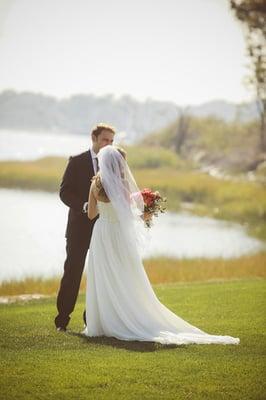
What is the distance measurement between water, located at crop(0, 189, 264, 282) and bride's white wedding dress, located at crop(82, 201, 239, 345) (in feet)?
26.7

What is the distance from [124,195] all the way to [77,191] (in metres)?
0.94

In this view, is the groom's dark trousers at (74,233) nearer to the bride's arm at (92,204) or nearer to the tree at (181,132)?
the bride's arm at (92,204)

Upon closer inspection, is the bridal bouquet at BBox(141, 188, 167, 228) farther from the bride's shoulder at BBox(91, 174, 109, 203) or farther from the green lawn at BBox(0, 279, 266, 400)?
the green lawn at BBox(0, 279, 266, 400)

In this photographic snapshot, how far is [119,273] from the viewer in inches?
320

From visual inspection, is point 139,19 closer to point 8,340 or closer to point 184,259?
point 184,259

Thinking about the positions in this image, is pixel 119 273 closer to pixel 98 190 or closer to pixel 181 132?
pixel 98 190

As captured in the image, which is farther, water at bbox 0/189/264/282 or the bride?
water at bbox 0/189/264/282

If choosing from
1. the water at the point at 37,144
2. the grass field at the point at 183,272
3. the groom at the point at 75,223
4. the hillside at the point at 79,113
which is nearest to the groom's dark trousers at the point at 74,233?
the groom at the point at 75,223

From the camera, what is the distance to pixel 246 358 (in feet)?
23.6

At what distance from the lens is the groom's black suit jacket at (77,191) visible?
8672mm

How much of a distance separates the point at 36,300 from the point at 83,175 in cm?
394

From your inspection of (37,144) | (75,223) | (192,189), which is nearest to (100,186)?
(75,223)

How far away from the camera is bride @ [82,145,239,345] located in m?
8.02

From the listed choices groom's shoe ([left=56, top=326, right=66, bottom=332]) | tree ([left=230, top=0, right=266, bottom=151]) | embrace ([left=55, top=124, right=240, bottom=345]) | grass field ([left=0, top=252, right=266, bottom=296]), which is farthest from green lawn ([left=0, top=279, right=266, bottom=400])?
tree ([left=230, top=0, right=266, bottom=151])
